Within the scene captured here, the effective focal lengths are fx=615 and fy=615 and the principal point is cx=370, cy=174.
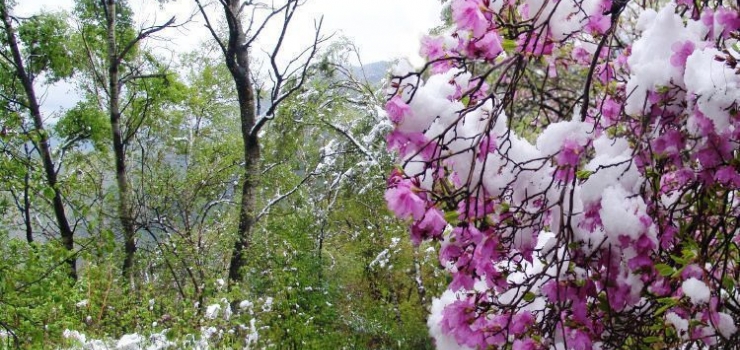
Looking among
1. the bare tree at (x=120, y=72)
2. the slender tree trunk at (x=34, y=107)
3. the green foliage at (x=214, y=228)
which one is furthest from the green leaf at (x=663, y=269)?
the slender tree trunk at (x=34, y=107)

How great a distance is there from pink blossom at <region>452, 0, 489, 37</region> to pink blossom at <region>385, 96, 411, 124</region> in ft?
0.57

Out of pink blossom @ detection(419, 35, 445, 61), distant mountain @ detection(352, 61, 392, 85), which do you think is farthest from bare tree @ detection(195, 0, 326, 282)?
pink blossom @ detection(419, 35, 445, 61)

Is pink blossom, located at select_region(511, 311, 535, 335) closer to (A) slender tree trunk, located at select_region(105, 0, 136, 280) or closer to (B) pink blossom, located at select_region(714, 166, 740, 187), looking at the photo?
(B) pink blossom, located at select_region(714, 166, 740, 187)

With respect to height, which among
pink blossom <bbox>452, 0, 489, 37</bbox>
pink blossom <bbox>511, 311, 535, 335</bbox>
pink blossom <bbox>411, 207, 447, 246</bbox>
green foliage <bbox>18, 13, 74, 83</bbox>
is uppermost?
green foliage <bbox>18, 13, 74, 83</bbox>

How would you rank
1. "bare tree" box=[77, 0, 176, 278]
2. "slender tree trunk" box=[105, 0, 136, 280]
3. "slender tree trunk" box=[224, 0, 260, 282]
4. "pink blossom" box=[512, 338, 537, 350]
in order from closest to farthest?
"pink blossom" box=[512, 338, 537, 350]
"slender tree trunk" box=[224, 0, 260, 282]
"bare tree" box=[77, 0, 176, 278]
"slender tree trunk" box=[105, 0, 136, 280]

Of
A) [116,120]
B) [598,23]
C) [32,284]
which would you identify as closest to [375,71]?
[116,120]

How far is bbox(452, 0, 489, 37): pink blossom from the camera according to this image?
108 cm

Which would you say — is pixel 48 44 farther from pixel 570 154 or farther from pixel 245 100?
pixel 570 154

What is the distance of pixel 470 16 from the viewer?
1081 mm

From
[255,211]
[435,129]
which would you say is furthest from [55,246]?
[255,211]

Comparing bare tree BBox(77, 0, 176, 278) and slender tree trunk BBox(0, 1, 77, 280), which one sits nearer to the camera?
bare tree BBox(77, 0, 176, 278)

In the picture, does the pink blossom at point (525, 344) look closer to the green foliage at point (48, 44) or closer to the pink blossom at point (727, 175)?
the pink blossom at point (727, 175)

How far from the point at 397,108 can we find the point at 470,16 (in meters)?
0.21

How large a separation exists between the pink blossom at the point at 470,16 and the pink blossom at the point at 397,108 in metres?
0.18
